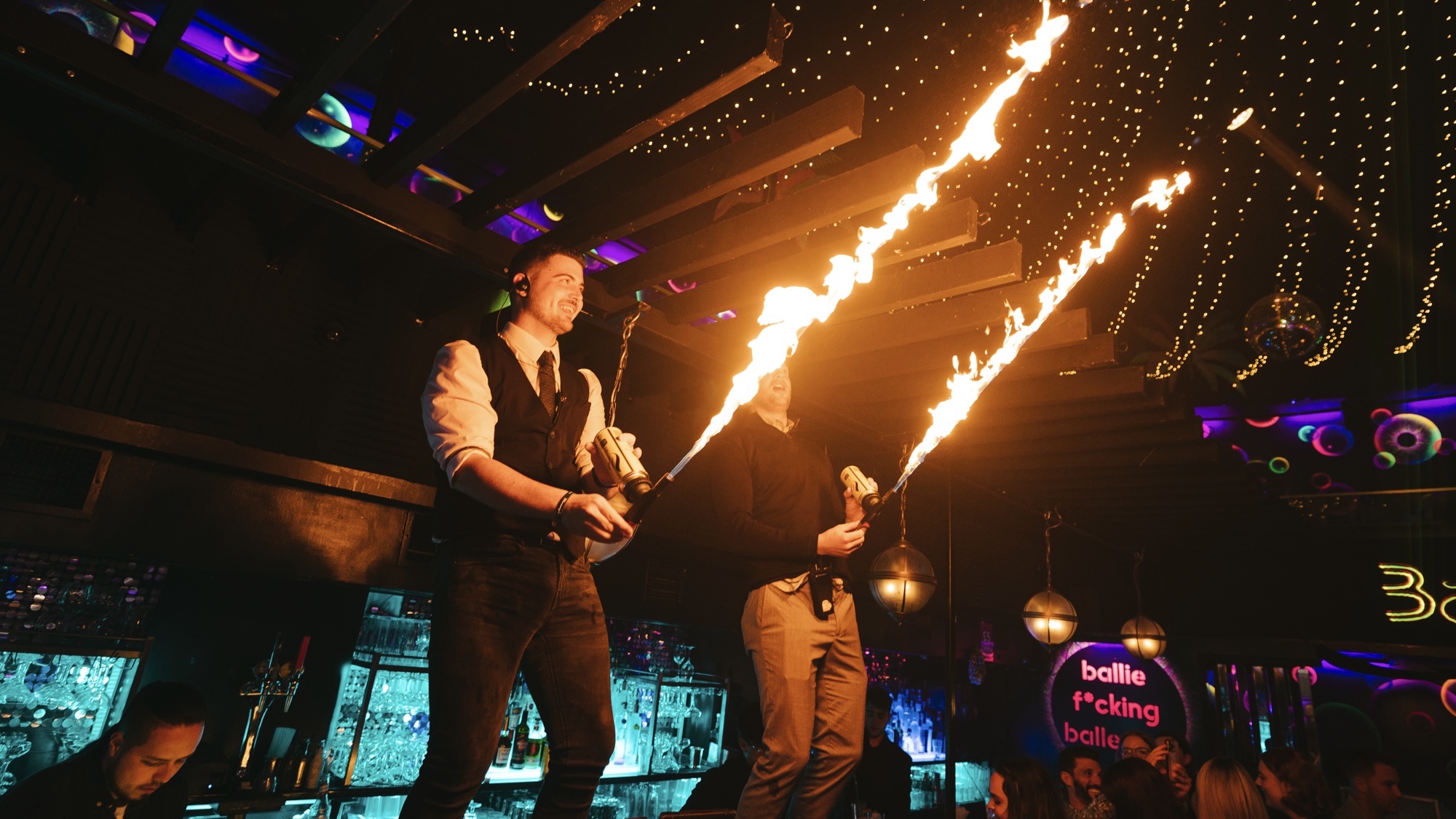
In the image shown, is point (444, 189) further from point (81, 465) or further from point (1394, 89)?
point (1394, 89)

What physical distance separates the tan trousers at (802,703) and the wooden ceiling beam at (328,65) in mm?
2680

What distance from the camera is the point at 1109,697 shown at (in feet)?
39.1

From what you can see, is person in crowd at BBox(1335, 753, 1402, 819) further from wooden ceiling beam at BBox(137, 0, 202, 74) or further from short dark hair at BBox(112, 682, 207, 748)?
wooden ceiling beam at BBox(137, 0, 202, 74)

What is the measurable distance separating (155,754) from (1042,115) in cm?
619

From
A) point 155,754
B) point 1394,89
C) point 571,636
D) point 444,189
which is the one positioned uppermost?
point 1394,89

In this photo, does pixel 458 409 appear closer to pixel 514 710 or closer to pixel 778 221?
pixel 778 221

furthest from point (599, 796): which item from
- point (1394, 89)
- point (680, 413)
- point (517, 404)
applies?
point (1394, 89)

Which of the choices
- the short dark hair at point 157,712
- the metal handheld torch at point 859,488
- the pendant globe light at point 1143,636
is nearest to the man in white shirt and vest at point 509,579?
the metal handheld torch at point 859,488

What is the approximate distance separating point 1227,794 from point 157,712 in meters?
6.02

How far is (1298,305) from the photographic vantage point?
7566 millimetres

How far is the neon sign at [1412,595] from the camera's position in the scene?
1016 cm

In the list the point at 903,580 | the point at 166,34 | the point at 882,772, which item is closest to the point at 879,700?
the point at 882,772

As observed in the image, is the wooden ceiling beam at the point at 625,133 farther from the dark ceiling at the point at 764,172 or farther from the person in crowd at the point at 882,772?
the person in crowd at the point at 882,772

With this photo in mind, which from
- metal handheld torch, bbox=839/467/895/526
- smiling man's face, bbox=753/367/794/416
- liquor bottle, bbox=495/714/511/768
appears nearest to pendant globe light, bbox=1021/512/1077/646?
metal handheld torch, bbox=839/467/895/526
